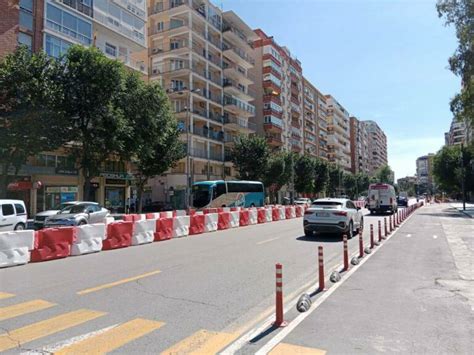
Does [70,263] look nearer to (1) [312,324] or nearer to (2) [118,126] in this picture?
(1) [312,324]

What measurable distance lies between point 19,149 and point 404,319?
25.0 meters

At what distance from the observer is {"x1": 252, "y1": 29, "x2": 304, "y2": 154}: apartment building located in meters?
73.2

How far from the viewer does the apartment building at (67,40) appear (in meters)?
30.7

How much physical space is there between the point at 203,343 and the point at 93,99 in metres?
24.6

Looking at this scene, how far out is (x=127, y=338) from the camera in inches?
196

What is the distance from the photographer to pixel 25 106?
2366cm

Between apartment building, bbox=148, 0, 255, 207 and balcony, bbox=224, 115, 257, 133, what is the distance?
16 cm

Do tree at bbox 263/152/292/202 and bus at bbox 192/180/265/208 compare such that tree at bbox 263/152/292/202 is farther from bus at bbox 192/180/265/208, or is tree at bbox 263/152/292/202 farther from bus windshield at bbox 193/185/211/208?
bus windshield at bbox 193/185/211/208

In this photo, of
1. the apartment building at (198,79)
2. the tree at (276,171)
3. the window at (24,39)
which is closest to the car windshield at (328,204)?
the window at (24,39)

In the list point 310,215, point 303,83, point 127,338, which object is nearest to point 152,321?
point 127,338

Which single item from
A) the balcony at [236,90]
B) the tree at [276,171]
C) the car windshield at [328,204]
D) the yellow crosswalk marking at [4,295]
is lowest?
the yellow crosswalk marking at [4,295]

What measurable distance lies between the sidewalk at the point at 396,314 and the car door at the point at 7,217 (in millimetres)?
15948

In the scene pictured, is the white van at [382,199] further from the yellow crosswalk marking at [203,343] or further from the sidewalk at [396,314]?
the yellow crosswalk marking at [203,343]

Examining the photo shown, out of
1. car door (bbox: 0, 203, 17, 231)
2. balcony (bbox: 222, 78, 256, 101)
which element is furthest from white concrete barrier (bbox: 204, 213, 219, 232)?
balcony (bbox: 222, 78, 256, 101)
